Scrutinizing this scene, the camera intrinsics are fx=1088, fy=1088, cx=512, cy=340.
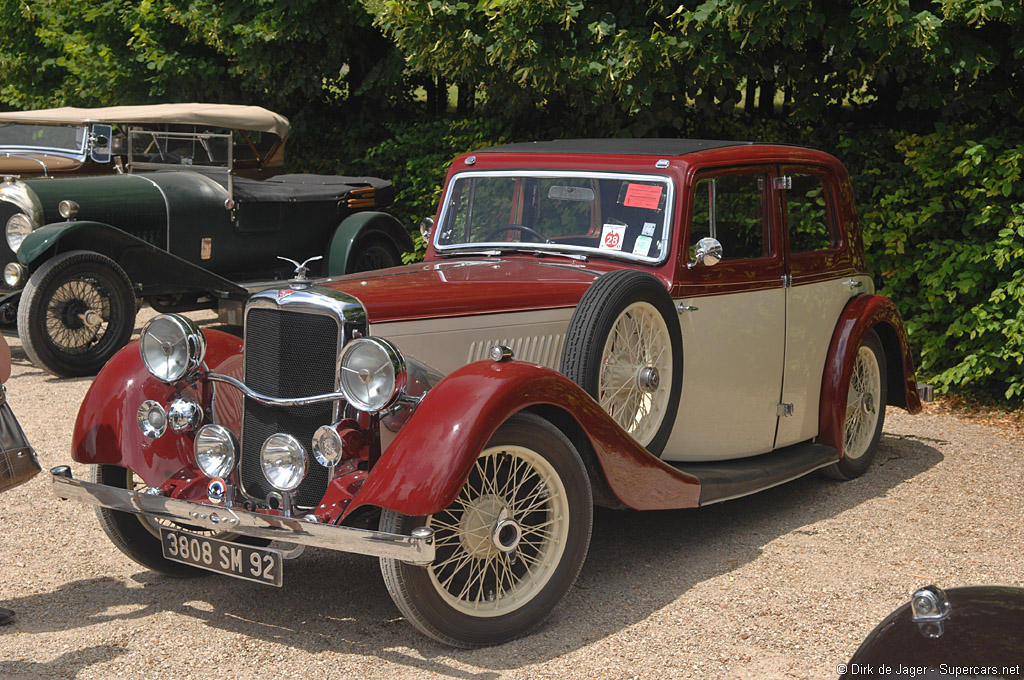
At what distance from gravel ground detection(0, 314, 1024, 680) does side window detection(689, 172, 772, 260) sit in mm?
1303

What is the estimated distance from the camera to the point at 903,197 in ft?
25.1

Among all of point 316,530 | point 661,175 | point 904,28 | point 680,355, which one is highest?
point 904,28

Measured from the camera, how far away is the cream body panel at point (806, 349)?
528 cm

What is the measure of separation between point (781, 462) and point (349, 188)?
263 inches

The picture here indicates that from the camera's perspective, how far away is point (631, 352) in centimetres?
441

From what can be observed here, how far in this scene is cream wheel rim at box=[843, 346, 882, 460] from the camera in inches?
230

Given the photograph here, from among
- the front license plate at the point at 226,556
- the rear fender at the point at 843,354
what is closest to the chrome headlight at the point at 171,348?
the front license plate at the point at 226,556

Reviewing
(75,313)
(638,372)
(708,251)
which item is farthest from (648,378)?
(75,313)

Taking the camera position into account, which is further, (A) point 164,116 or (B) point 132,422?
(A) point 164,116

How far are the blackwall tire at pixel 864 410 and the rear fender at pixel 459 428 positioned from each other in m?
2.33

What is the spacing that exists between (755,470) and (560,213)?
1.46m

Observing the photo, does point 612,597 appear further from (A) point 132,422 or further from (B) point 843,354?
(B) point 843,354

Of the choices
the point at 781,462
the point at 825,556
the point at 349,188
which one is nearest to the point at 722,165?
the point at 781,462

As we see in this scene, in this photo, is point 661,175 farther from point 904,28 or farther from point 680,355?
point 904,28
